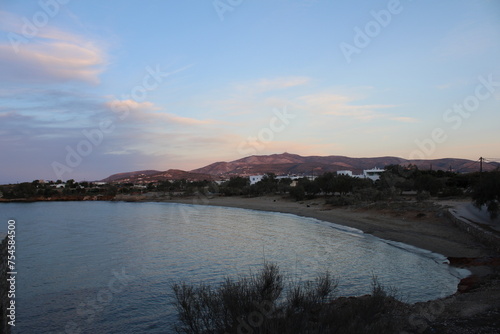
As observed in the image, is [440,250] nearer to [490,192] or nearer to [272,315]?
[490,192]

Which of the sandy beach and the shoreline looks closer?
the sandy beach

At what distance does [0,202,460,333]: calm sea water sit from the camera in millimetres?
11961

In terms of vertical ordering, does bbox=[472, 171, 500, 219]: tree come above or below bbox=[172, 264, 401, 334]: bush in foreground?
above

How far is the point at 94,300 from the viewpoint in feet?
44.0

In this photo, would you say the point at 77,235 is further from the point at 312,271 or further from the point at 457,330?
the point at 457,330

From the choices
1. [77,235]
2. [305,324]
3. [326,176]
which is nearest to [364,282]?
[305,324]

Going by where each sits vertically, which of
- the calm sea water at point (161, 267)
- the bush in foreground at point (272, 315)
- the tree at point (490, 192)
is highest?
the tree at point (490, 192)

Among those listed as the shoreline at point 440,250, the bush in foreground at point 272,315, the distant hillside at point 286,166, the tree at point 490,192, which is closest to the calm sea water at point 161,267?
the shoreline at point 440,250

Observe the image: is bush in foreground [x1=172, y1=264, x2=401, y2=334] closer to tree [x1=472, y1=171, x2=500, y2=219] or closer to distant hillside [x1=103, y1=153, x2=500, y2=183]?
tree [x1=472, y1=171, x2=500, y2=219]

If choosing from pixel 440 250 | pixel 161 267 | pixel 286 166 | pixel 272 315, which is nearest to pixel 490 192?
pixel 440 250

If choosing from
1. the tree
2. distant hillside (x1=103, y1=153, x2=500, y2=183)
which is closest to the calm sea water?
the tree

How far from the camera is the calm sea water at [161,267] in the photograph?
39.2ft

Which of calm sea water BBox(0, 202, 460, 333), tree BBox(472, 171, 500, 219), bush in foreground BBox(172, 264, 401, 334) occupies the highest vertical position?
tree BBox(472, 171, 500, 219)

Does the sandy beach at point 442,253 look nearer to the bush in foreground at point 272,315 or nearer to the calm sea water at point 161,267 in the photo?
the calm sea water at point 161,267
